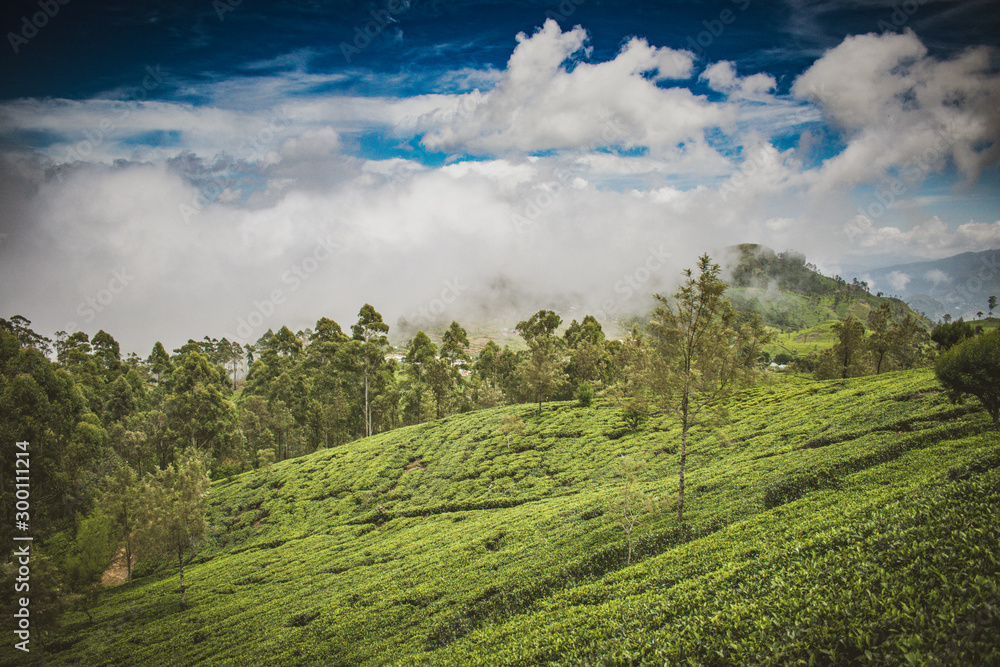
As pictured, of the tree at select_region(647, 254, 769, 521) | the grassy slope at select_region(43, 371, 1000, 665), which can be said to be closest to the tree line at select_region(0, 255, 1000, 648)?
the tree at select_region(647, 254, 769, 521)

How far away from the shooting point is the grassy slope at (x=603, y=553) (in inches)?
307

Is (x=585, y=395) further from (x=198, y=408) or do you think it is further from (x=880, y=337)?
(x=198, y=408)

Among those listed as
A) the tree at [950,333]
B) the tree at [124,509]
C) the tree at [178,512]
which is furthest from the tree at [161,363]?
the tree at [950,333]

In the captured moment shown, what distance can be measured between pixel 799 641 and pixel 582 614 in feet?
23.4

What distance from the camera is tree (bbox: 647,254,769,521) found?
61.8ft

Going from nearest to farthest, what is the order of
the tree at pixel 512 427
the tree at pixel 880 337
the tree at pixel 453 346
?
the tree at pixel 512 427 < the tree at pixel 880 337 < the tree at pixel 453 346

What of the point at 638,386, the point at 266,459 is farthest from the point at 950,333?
the point at 266,459

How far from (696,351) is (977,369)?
1346 centimetres

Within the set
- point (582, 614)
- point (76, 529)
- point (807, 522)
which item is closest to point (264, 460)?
point (76, 529)

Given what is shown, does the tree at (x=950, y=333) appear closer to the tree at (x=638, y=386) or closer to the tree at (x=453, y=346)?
the tree at (x=638, y=386)

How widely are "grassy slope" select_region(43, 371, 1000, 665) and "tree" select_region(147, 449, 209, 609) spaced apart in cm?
426

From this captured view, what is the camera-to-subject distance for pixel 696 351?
19.7 m

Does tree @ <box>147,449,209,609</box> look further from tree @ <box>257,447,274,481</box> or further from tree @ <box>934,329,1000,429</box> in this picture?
tree @ <box>934,329,1000,429</box>

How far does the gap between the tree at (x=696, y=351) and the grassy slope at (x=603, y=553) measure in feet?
16.4
